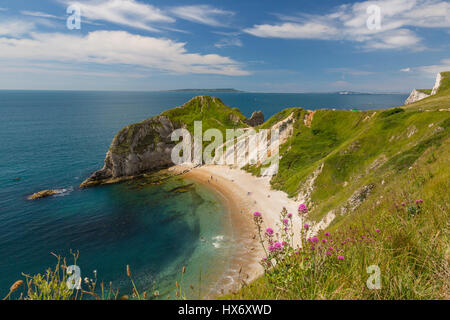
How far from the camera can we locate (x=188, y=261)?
1199 inches

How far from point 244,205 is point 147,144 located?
4365cm

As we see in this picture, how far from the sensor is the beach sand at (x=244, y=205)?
28125 millimetres

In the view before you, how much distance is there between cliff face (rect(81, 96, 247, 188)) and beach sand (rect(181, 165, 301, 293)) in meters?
11.4

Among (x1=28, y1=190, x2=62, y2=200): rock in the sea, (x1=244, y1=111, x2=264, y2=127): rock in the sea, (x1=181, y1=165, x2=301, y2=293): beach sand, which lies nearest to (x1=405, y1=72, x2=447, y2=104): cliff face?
(x1=244, y1=111, x2=264, y2=127): rock in the sea

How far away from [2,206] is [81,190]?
1422 centimetres

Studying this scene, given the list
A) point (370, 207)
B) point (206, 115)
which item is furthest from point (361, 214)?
point (206, 115)

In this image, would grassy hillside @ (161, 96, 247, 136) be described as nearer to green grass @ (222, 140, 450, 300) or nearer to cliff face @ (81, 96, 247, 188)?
cliff face @ (81, 96, 247, 188)

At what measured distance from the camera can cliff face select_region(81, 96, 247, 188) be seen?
63.9 meters

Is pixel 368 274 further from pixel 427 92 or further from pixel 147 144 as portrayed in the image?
pixel 427 92

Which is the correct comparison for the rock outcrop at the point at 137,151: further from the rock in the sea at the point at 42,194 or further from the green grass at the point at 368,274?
the green grass at the point at 368,274

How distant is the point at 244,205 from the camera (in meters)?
45.1

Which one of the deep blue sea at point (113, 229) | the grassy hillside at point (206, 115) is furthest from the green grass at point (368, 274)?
the grassy hillside at point (206, 115)
